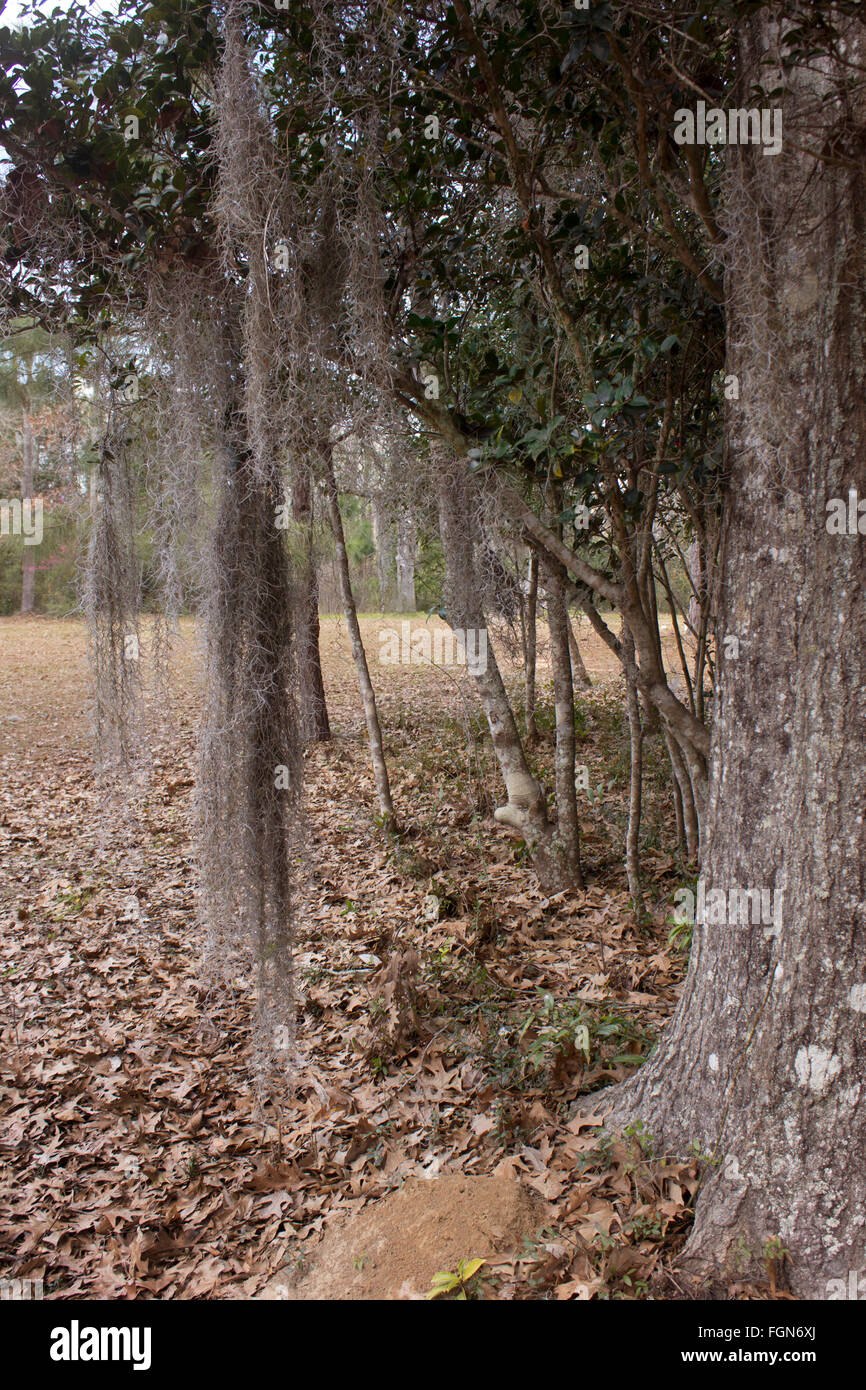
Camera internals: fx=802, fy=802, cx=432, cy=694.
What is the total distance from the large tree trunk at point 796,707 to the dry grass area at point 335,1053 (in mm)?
357

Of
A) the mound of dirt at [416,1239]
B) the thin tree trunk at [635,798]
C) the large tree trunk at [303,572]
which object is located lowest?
the mound of dirt at [416,1239]

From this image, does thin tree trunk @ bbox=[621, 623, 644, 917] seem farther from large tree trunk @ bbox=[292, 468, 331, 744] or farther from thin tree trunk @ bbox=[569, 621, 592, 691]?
thin tree trunk @ bbox=[569, 621, 592, 691]

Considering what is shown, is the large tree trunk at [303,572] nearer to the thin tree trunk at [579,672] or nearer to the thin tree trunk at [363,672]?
the thin tree trunk at [363,672]

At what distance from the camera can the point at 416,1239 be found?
8.01ft

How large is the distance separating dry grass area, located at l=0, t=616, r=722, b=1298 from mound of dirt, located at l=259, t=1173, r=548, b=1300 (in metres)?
0.03

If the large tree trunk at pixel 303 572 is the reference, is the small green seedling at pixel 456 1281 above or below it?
below

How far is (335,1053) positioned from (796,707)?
102 inches

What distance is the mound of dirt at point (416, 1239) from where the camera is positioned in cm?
234

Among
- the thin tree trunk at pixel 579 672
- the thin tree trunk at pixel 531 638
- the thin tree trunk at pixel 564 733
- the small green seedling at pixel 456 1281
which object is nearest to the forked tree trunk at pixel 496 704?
the thin tree trunk at pixel 564 733

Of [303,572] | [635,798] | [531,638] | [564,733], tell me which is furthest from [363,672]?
[303,572]

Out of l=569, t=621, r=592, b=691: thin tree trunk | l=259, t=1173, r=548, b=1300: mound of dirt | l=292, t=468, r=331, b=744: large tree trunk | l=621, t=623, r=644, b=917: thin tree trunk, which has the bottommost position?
l=259, t=1173, r=548, b=1300: mound of dirt

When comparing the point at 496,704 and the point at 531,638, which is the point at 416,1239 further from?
the point at 531,638

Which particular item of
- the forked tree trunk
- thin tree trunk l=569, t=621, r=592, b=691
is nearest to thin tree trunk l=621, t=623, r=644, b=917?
the forked tree trunk

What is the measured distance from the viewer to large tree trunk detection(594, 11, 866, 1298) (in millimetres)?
1952
